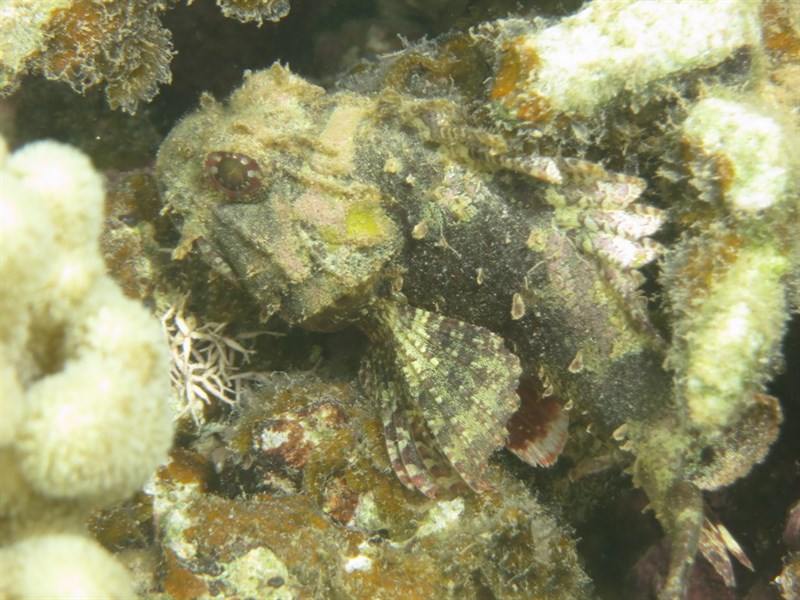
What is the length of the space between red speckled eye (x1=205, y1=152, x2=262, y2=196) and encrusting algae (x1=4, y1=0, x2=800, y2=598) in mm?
17

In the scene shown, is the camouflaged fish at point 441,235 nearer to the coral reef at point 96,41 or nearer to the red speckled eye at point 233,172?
the red speckled eye at point 233,172

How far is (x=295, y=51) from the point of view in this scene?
209 inches

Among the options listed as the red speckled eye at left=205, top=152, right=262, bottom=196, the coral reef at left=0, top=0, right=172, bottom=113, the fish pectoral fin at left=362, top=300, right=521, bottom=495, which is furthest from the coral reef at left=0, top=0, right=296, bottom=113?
the fish pectoral fin at left=362, top=300, right=521, bottom=495

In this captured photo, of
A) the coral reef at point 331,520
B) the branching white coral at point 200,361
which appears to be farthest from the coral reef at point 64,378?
the branching white coral at point 200,361

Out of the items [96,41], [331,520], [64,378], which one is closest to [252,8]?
[96,41]

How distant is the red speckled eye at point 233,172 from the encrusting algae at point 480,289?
2 cm

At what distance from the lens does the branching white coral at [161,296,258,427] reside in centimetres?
400

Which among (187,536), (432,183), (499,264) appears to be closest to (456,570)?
(187,536)

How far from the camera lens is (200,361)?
412cm

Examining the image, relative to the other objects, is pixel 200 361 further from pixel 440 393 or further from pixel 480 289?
pixel 480 289

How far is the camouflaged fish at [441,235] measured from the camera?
3.49m

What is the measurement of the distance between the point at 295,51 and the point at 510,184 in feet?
9.42

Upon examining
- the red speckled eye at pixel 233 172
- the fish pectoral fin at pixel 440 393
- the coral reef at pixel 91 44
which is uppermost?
the coral reef at pixel 91 44

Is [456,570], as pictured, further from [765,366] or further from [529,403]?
[765,366]
